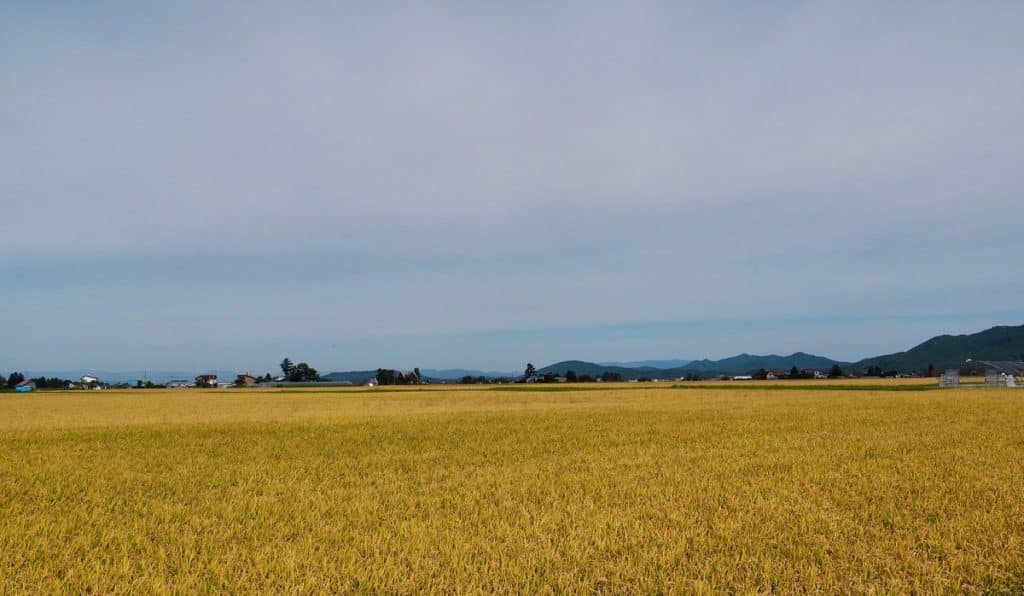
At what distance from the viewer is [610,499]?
9359 millimetres

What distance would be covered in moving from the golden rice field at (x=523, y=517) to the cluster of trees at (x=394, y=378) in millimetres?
126982

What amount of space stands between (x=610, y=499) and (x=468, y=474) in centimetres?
355

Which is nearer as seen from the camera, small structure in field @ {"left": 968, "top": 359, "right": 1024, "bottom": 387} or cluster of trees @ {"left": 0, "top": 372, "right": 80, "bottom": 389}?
small structure in field @ {"left": 968, "top": 359, "right": 1024, "bottom": 387}

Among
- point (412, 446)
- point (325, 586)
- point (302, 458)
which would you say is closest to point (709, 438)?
point (412, 446)

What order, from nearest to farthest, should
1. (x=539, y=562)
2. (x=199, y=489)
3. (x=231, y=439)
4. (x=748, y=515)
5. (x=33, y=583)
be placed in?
1. (x=33, y=583)
2. (x=539, y=562)
3. (x=748, y=515)
4. (x=199, y=489)
5. (x=231, y=439)

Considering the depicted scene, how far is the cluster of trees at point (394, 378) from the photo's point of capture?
142 metres

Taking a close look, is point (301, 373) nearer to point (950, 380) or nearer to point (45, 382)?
point (45, 382)

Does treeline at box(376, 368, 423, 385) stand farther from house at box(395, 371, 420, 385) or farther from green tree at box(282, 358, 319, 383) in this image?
green tree at box(282, 358, 319, 383)

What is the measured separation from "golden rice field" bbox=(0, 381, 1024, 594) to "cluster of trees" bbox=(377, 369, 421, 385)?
12698 centimetres

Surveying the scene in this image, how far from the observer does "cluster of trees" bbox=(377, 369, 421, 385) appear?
142 m

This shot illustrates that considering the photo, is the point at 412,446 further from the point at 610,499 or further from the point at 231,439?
the point at 610,499

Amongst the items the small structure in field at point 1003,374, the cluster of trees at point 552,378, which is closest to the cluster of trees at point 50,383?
the cluster of trees at point 552,378

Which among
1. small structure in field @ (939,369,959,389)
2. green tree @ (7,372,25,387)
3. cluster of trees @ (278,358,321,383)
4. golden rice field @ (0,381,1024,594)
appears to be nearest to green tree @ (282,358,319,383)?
cluster of trees @ (278,358,321,383)

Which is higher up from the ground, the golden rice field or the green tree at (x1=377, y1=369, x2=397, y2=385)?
the green tree at (x1=377, y1=369, x2=397, y2=385)
